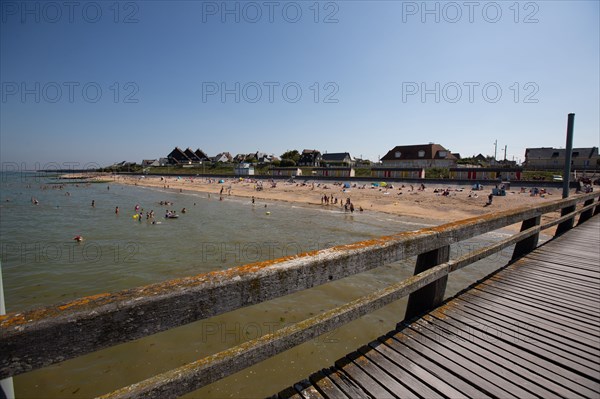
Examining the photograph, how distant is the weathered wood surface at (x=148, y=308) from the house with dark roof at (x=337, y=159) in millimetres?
90815

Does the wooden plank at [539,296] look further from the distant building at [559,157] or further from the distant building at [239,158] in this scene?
the distant building at [239,158]

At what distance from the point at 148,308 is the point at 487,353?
2960mm

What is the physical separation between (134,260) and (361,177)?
56.5m

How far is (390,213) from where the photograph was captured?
31406 millimetres

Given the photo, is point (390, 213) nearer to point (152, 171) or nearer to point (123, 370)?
point (123, 370)

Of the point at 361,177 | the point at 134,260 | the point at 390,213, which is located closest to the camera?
the point at 134,260

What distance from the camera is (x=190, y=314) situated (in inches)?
57.4

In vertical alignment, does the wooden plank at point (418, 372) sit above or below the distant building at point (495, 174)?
below

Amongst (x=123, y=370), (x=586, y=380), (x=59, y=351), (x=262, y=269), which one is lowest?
(x=123, y=370)

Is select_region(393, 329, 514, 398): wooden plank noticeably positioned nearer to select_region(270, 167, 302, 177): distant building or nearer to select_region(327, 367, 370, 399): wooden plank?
select_region(327, 367, 370, 399): wooden plank

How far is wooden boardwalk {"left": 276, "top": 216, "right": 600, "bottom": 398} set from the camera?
85.5 inches

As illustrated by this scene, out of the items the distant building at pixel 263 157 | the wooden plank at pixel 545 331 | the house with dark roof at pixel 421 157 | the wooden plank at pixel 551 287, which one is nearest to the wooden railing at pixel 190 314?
the wooden plank at pixel 545 331

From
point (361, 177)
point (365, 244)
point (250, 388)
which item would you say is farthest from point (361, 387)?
point (361, 177)

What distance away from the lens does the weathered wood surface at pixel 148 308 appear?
3.46ft
